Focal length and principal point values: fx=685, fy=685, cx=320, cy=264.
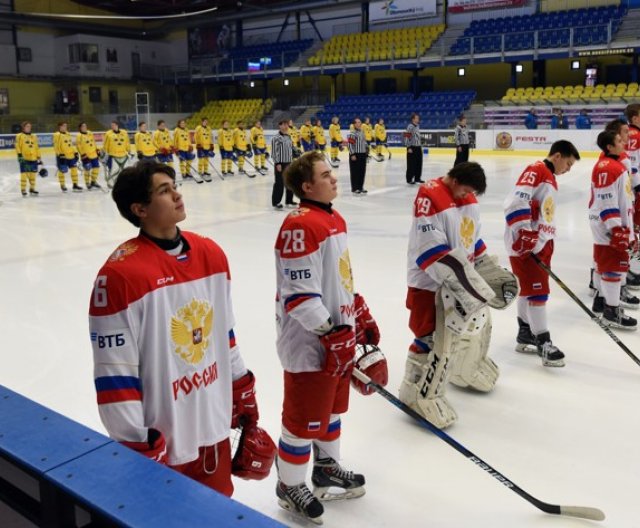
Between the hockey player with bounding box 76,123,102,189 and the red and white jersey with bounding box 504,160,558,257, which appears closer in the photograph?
the red and white jersey with bounding box 504,160,558,257

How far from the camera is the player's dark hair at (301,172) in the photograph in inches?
108

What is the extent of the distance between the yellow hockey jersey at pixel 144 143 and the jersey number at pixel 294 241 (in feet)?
47.0

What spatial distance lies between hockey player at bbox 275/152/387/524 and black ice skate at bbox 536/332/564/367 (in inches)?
80.7

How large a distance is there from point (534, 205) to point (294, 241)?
8.27 feet

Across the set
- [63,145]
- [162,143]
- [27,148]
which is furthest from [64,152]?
[162,143]

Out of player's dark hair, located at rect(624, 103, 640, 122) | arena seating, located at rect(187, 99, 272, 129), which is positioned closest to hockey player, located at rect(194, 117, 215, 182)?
player's dark hair, located at rect(624, 103, 640, 122)

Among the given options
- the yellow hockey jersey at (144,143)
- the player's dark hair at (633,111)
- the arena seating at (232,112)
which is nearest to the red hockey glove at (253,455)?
the player's dark hair at (633,111)

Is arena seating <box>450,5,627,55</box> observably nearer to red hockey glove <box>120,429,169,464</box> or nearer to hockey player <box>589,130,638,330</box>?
hockey player <box>589,130,638,330</box>

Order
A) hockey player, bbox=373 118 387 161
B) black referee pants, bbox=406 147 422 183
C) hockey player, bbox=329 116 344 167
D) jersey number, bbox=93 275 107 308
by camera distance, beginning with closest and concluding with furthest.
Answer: jersey number, bbox=93 275 107 308, black referee pants, bbox=406 147 422 183, hockey player, bbox=329 116 344 167, hockey player, bbox=373 118 387 161

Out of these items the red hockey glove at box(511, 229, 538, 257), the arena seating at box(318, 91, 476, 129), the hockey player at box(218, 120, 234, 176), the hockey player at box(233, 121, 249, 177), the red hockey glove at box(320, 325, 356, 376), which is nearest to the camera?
the red hockey glove at box(320, 325, 356, 376)

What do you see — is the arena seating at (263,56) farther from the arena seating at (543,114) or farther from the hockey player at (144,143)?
the hockey player at (144,143)

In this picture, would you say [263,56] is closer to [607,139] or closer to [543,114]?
[543,114]

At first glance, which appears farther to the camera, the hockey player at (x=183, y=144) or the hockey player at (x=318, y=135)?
the hockey player at (x=318, y=135)

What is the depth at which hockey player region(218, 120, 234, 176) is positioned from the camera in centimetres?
1786
